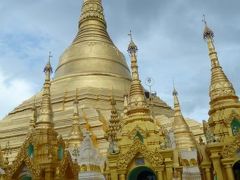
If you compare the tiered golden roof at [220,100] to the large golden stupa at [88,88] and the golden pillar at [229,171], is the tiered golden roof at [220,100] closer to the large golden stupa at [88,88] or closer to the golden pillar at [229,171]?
the golden pillar at [229,171]

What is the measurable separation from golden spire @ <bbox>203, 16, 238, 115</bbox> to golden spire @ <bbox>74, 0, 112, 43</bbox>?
2140 centimetres

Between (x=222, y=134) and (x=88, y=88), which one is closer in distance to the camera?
(x=222, y=134)

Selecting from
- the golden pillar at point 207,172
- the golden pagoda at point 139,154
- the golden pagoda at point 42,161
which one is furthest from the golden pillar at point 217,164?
the golden pagoda at point 42,161

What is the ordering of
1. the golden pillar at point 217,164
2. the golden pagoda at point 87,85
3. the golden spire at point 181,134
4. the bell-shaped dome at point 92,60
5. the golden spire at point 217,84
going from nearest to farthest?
1. the golden pillar at point 217,164
2. the golden spire at point 217,84
3. the golden spire at point 181,134
4. the golden pagoda at point 87,85
5. the bell-shaped dome at point 92,60

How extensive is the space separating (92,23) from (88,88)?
32.7 ft

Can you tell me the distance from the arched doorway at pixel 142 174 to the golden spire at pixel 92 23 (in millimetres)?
23855

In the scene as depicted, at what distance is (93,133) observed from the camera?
23.5 metres

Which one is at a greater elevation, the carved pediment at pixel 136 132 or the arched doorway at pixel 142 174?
the carved pediment at pixel 136 132

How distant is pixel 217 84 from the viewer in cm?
1362

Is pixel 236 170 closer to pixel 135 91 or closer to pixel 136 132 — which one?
pixel 136 132

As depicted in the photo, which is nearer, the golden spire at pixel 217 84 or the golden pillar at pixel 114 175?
the golden pillar at pixel 114 175

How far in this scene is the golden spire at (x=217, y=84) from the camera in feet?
43.0

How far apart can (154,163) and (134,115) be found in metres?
2.27

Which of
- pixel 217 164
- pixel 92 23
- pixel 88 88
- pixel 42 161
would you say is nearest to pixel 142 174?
pixel 217 164
